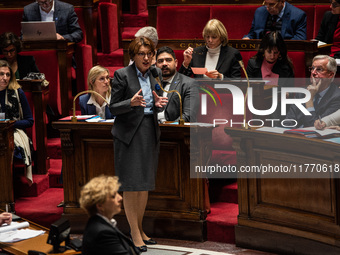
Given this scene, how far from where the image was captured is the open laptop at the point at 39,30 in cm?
507

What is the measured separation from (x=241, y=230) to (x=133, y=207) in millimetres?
634

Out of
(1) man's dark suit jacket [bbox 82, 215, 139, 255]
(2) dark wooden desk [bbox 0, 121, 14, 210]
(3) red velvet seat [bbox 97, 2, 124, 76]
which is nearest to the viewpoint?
(1) man's dark suit jacket [bbox 82, 215, 139, 255]

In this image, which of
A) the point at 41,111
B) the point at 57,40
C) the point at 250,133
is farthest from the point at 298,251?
the point at 57,40

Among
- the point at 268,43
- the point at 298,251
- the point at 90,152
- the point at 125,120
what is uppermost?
the point at 268,43

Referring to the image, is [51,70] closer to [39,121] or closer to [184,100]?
[39,121]

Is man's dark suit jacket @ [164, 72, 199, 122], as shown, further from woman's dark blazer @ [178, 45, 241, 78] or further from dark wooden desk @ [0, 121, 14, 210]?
dark wooden desk @ [0, 121, 14, 210]

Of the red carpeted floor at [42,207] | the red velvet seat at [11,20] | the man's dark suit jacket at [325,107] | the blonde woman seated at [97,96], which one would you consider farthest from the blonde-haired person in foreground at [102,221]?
the red velvet seat at [11,20]

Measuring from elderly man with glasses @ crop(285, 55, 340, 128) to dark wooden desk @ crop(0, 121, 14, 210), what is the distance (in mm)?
1805

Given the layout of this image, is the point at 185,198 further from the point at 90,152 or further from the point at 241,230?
the point at 90,152

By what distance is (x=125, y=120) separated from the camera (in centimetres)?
354

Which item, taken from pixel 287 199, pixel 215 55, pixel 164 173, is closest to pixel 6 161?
pixel 164 173

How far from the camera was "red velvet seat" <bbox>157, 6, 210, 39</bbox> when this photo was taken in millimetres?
5426

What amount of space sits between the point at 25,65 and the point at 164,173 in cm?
162

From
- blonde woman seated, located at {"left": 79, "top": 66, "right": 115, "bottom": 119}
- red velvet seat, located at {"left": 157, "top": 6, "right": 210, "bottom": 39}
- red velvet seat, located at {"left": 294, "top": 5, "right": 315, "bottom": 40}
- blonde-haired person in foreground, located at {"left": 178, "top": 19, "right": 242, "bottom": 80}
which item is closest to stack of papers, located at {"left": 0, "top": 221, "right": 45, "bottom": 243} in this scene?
blonde woman seated, located at {"left": 79, "top": 66, "right": 115, "bottom": 119}
